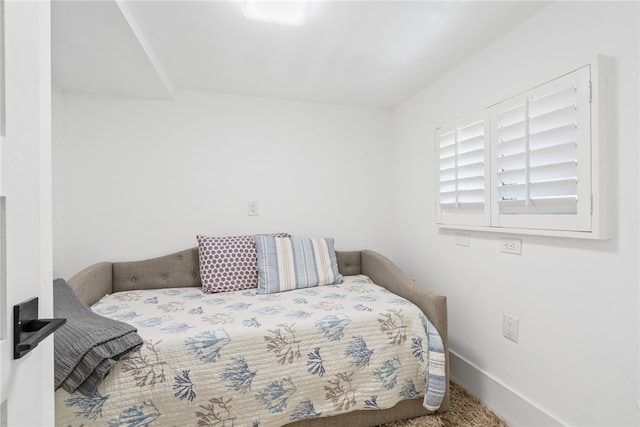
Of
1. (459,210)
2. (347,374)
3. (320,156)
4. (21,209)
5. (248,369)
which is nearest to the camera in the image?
(21,209)

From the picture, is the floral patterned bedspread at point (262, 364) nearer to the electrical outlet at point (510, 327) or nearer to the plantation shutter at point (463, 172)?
the electrical outlet at point (510, 327)

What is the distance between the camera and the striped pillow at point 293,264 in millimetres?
2145

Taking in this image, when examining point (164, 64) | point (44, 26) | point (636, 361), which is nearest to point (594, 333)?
point (636, 361)

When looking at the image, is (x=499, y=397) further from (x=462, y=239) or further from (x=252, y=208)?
(x=252, y=208)

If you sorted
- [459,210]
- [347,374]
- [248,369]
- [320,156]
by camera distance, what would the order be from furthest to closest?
[320,156] → [459,210] → [347,374] → [248,369]

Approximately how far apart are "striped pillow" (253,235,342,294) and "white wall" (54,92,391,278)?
1.03ft

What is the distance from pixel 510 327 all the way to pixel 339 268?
1286mm

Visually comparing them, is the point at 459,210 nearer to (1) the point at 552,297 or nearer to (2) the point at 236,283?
(1) the point at 552,297

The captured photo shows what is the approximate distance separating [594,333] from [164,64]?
2.64 metres

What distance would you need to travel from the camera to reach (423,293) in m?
1.77

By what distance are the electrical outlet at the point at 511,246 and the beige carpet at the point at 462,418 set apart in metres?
0.88

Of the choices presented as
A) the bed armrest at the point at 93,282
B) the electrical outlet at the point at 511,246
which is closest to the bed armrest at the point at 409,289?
the electrical outlet at the point at 511,246

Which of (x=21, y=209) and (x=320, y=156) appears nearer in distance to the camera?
(x=21, y=209)

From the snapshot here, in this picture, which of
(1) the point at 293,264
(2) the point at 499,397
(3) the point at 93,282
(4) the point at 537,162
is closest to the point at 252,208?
(1) the point at 293,264
